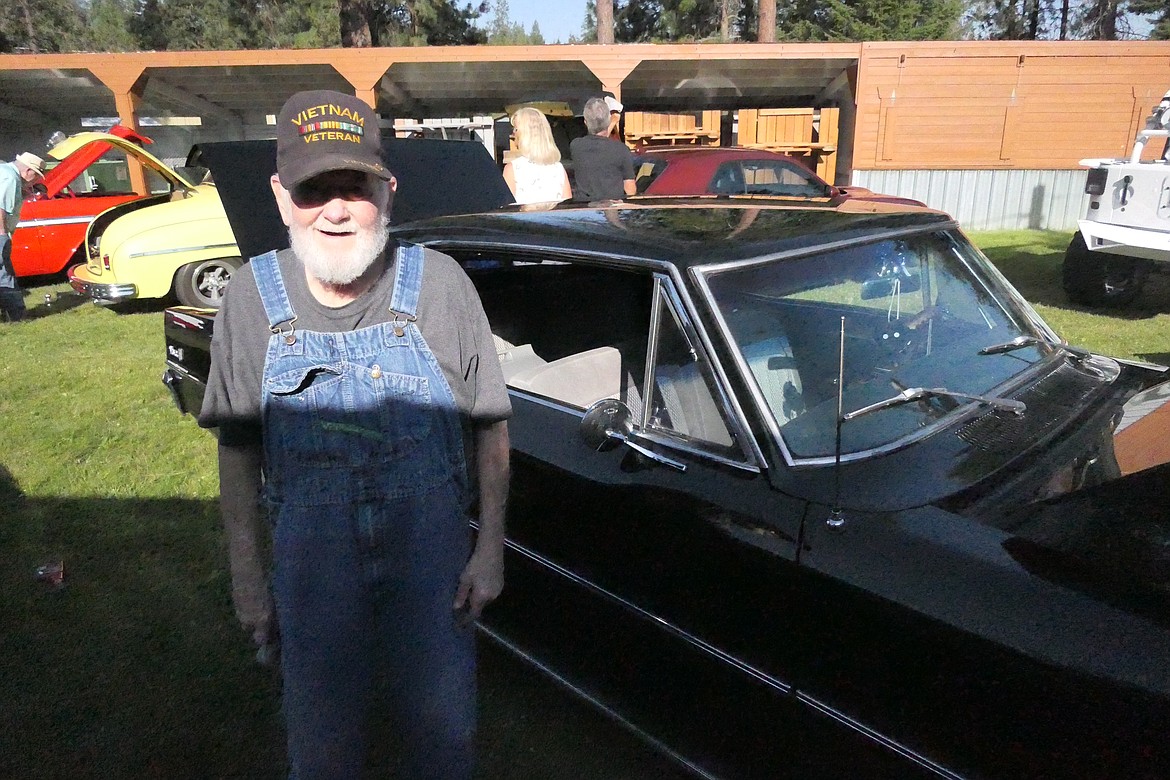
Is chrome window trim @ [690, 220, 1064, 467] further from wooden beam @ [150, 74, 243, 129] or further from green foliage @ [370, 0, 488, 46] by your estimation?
green foliage @ [370, 0, 488, 46]

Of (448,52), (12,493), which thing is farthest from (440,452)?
(448,52)

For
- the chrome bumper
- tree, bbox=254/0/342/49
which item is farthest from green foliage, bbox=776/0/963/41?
the chrome bumper

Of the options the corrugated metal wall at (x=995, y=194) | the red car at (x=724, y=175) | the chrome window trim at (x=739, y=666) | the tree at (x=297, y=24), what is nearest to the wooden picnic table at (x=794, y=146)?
the corrugated metal wall at (x=995, y=194)

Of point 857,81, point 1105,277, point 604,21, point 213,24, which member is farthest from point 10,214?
point 213,24

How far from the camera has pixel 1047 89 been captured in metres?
13.9

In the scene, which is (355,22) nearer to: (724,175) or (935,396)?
(724,175)

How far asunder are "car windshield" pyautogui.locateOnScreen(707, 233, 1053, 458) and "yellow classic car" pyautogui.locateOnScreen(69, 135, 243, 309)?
6797 millimetres

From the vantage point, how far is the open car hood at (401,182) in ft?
11.4

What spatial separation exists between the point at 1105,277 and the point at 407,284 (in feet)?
24.3

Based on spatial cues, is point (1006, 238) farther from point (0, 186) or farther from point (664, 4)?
point (664, 4)

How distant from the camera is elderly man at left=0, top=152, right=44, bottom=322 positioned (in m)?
7.62

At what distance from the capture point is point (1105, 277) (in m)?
6.93

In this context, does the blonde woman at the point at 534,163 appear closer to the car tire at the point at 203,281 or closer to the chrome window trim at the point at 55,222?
the car tire at the point at 203,281

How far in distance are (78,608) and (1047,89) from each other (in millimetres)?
16175
